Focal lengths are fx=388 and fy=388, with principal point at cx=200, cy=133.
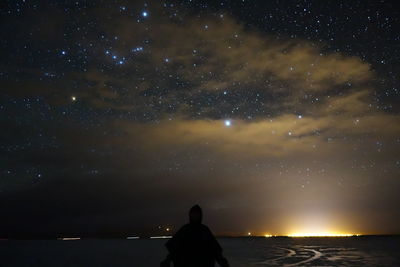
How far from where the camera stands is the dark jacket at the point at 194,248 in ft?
15.8

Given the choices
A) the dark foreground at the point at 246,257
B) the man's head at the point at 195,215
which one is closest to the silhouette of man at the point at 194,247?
the man's head at the point at 195,215

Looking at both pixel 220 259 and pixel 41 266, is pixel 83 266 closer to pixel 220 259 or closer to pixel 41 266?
pixel 41 266

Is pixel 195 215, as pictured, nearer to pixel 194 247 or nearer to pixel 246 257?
pixel 194 247

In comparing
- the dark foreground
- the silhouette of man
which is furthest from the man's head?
the dark foreground

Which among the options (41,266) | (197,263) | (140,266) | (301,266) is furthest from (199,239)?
(41,266)

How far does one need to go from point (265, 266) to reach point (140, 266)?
1292 centimetres

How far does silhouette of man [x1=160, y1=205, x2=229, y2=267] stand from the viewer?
482 cm

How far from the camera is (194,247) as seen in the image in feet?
15.8

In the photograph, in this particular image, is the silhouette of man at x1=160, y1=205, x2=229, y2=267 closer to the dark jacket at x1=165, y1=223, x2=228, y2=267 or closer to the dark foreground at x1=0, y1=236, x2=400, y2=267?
the dark jacket at x1=165, y1=223, x2=228, y2=267

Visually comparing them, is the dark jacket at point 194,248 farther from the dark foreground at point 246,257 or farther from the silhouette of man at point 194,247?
the dark foreground at point 246,257

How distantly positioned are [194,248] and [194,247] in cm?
1

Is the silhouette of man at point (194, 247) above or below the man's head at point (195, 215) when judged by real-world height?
below

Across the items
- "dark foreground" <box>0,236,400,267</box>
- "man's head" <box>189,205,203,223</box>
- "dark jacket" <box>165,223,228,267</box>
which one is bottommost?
"dark foreground" <box>0,236,400,267</box>

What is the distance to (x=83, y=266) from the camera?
40.9 meters
